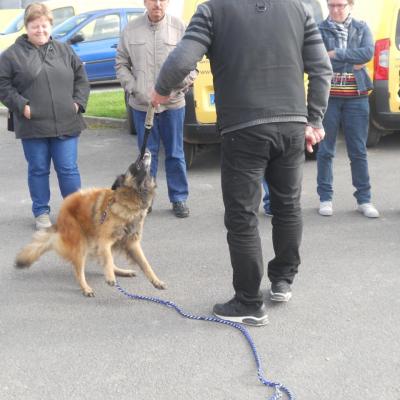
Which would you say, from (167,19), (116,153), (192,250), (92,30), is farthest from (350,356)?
(92,30)

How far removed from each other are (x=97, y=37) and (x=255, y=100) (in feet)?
34.6

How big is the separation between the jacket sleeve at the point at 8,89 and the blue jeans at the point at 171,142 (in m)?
A: 1.06

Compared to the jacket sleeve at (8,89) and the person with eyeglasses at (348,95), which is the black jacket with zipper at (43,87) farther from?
the person with eyeglasses at (348,95)

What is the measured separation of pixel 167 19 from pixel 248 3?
2382mm

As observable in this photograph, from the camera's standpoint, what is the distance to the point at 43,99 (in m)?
5.12

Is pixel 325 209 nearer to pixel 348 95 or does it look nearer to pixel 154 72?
pixel 348 95

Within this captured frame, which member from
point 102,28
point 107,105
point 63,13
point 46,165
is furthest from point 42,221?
point 63,13

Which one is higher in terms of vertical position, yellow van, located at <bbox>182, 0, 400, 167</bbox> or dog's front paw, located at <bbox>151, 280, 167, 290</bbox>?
yellow van, located at <bbox>182, 0, 400, 167</bbox>

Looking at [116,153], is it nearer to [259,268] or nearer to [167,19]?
[167,19]

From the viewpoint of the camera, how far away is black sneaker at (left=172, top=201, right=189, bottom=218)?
5.61 meters

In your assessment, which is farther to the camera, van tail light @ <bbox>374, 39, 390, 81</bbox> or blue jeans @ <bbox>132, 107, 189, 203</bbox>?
van tail light @ <bbox>374, 39, 390, 81</bbox>

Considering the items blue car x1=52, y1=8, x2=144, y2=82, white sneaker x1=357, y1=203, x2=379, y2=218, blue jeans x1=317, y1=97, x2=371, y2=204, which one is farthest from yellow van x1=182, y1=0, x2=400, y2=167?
blue car x1=52, y1=8, x2=144, y2=82

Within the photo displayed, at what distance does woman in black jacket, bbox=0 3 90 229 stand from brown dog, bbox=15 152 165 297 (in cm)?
116

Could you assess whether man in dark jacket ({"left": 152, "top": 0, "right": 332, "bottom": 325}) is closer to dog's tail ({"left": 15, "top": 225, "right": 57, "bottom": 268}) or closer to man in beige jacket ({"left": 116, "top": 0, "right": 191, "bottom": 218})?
dog's tail ({"left": 15, "top": 225, "right": 57, "bottom": 268})
